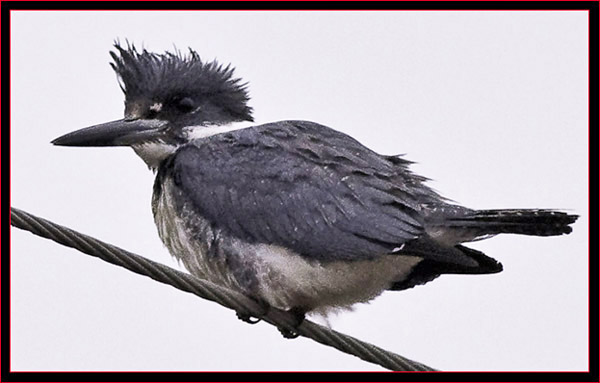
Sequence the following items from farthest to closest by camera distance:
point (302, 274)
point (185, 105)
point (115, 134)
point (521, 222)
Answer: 1. point (185, 105)
2. point (115, 134)
3. point (302, 274)
4. point (521, 222)

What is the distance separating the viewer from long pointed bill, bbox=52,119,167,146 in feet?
16.3

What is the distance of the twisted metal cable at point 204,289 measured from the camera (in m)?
3.60

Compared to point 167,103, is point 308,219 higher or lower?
lower

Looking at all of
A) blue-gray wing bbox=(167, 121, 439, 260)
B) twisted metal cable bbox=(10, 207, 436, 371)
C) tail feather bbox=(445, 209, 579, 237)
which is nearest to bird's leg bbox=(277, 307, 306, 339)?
twisted metal cable bbox=(10, 207, 436, 371)

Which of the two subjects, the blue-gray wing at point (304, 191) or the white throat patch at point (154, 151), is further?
the white throat patch at point (154, 151)

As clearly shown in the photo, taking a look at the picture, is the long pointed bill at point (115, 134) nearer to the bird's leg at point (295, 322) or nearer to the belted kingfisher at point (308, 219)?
the belted kingfisher at point (308, 219)

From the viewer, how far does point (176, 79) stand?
5301mm

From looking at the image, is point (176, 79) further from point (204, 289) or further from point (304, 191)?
point (204, 289)

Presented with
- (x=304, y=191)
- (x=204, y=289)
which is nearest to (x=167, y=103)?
(x=304, y=191)

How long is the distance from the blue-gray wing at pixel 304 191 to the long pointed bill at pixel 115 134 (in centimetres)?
30

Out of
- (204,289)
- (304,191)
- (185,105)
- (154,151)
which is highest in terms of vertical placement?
(185,105)

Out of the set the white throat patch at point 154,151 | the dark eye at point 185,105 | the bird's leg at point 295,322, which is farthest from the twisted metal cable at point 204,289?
the dark eye at point 185,105

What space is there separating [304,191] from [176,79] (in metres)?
1.01

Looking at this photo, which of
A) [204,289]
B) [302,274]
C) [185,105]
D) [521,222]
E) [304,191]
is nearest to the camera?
[204,289]
